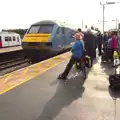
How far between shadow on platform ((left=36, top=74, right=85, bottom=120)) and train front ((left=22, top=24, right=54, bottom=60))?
8909 mm

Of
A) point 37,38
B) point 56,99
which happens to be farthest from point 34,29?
point 56,99

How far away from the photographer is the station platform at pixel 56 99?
584 centimetres

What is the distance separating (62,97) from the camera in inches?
288

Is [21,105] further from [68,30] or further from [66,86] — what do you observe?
[68,30]

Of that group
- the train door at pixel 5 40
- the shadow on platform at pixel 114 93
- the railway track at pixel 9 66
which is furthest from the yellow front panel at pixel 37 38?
the train door at pixel 5 40

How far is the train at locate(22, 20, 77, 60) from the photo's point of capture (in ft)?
61.4

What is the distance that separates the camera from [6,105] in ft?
21.5

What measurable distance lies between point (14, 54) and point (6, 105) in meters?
18.9

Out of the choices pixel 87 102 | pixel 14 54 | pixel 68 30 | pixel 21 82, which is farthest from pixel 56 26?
pixel 87 102

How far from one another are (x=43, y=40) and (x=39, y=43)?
1.06ft

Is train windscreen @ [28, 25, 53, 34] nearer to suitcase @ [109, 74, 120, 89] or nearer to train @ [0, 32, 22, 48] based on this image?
suitcase @ [109, 74, 120, 89]

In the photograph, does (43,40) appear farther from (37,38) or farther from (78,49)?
(78,49)

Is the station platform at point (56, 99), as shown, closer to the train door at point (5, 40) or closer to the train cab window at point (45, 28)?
the train cab window at point (45, 28)

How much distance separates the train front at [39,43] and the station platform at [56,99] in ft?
27.1
